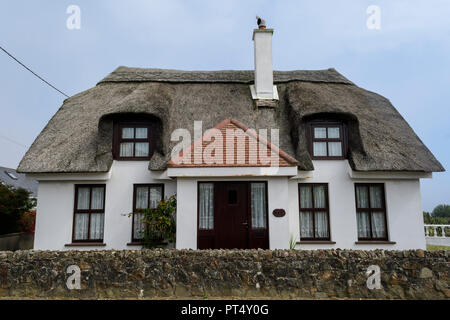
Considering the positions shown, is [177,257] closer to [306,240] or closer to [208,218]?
[208,218]

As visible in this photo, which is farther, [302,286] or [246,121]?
[246,121]

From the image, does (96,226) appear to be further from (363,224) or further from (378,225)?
(378,225)

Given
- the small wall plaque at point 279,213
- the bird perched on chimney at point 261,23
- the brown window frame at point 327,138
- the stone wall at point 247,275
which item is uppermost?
the bird perched on chimney at point 261,23

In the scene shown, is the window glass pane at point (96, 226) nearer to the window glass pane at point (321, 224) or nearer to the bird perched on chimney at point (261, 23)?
the window glass pane at point (321, 224)

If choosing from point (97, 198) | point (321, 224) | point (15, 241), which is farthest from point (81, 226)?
point (321, 224)

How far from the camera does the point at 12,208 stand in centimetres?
1262

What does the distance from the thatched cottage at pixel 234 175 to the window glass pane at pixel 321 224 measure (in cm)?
4

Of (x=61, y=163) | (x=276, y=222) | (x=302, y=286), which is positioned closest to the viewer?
(x=302, y=286)

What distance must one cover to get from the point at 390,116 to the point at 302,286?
8293 millimetres

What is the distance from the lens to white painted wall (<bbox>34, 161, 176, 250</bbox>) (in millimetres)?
9578

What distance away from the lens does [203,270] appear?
675 cm

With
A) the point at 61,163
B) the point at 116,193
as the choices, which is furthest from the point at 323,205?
the point at 61,163

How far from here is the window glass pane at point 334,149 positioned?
1024cm

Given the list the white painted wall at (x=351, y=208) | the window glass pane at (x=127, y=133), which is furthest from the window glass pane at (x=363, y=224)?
the window glass pane at (x=127, y=133)
